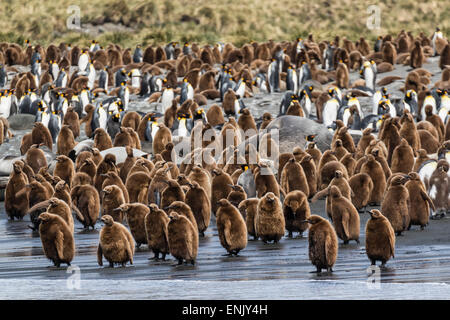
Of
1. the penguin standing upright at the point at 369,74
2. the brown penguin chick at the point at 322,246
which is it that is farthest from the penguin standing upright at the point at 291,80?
the brown penguin chick at the point at 322,246

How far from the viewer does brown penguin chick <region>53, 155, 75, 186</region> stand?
14000mm

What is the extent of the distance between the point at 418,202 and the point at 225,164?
4245 millimetres

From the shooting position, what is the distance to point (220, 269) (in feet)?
29.7

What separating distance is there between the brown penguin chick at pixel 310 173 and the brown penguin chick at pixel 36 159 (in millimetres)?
4754

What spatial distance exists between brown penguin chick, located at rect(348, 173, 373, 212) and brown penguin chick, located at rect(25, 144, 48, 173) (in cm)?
590

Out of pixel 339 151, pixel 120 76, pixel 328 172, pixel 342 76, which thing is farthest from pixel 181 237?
pixel 120 76

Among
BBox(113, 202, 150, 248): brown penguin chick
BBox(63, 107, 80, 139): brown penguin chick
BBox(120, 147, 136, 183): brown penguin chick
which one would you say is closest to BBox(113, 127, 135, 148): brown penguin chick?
BBox(120, 147, 136, 183): brown penguin chick

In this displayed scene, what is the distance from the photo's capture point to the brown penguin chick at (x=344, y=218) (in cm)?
992

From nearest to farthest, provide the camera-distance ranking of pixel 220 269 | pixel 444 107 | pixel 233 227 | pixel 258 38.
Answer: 1. pixel 220 269
2. pixel 233 227
3. pixel 444 107
4. pixel 258 38

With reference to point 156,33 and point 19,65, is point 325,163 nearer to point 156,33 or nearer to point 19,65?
Result: point 19,65

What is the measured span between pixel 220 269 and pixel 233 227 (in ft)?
2.36

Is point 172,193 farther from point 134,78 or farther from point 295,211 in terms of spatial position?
point 134,78

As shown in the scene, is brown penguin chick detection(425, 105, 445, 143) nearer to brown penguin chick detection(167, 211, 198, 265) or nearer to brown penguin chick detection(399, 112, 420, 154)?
brown penguin chick detection(399, 112, 420, 154)
